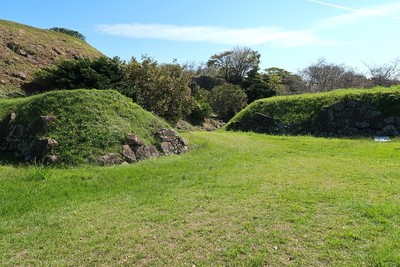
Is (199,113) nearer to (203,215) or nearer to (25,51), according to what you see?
(25,51)

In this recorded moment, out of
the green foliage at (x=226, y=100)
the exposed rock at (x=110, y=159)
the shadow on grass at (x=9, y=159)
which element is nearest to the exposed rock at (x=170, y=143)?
the exposed rock at (x=110, y=159)

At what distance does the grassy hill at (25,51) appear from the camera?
49.4 ft

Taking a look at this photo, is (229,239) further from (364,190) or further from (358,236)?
(364,190)

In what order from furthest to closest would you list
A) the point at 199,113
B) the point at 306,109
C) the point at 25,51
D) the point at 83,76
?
the point at 199,113 < the point at 25,51 < the point at 306,109 < the point at 83,76

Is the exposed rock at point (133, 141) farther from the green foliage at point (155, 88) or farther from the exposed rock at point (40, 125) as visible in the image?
the green foliage at point (155, 88)

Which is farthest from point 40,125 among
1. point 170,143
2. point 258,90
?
point 258,90

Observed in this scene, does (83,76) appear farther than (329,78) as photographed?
No

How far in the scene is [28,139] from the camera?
7969 millimetres

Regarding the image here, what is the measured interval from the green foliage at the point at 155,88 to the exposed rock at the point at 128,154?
579 centimetres

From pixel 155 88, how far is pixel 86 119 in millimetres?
6434

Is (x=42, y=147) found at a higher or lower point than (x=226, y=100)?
lower

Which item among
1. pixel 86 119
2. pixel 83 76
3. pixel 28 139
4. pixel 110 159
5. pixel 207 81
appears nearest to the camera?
pixel 110 159

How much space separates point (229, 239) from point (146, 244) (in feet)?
3.09

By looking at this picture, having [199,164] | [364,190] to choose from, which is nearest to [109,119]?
[199,164]
